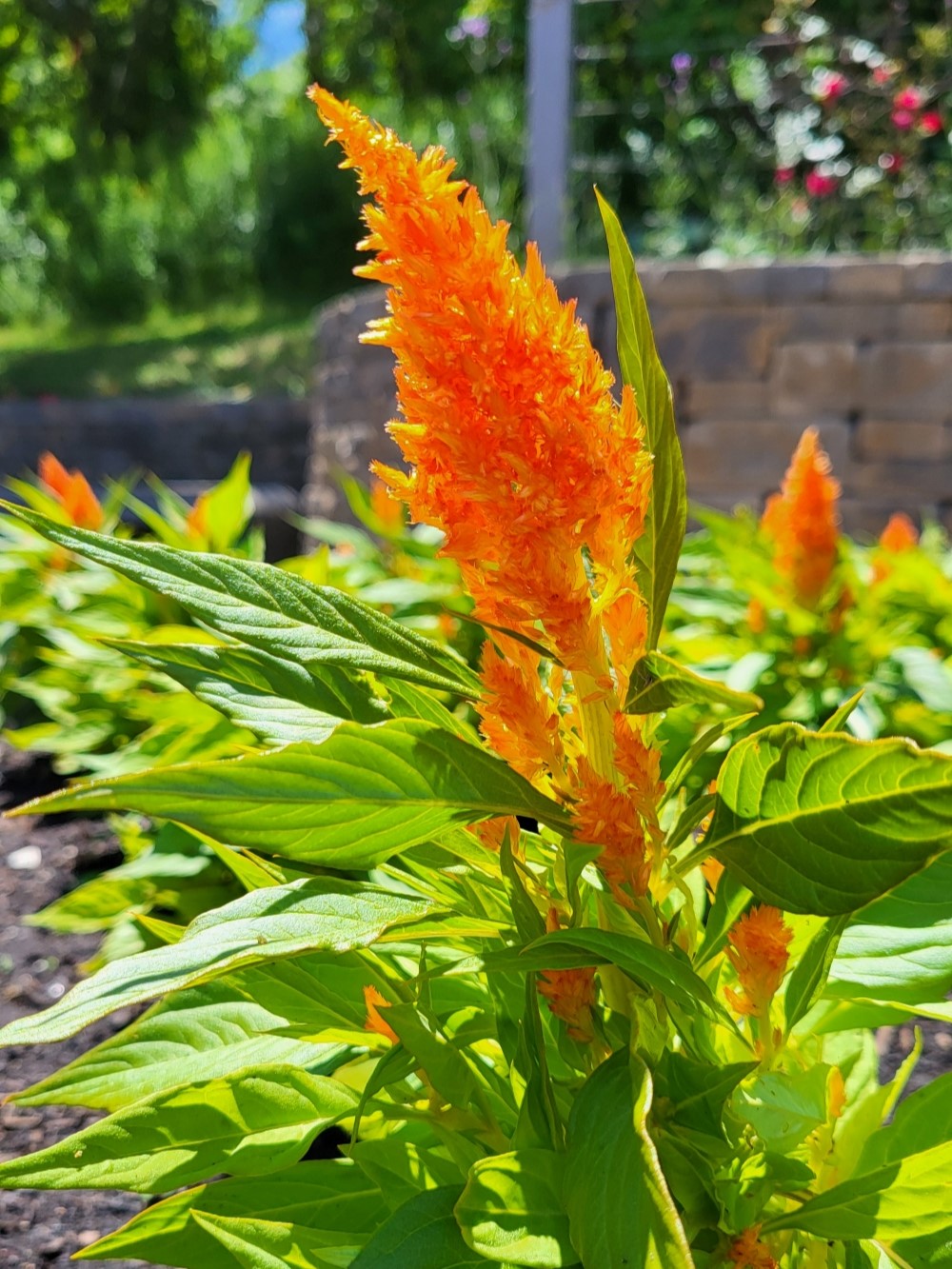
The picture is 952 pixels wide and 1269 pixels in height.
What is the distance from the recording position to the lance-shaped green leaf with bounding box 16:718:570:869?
770mm

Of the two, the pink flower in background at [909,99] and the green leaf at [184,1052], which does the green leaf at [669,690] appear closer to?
the green leaf at [184,1052]

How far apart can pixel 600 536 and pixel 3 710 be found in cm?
343

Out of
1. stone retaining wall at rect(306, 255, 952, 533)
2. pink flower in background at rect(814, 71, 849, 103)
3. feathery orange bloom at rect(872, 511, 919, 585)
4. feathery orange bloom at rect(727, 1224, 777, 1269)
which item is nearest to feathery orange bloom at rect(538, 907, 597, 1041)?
feathery orange bloom at rect(727, 1224, 777, 1269)

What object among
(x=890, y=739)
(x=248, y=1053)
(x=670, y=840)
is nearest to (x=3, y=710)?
(x=248, y=1053)

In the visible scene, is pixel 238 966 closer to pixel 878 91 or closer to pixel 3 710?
pixel 3 710

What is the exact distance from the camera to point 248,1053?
1177mm

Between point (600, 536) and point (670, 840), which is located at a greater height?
point (600, 536)

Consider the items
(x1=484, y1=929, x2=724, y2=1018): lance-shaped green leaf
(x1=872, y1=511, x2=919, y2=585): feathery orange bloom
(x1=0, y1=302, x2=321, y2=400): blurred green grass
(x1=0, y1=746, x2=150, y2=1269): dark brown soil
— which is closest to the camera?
(x1=484, y1=929, x2=724, y2=1018): lance-shaped green leaf

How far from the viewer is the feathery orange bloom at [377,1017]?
102 cm

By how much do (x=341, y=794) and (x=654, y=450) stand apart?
380mm

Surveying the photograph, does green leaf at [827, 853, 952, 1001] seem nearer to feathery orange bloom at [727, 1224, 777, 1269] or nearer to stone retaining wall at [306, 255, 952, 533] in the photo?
feathery orange bloom at [727, 1224, 777, 1269]

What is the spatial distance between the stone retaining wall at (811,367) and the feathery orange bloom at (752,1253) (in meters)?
4.87

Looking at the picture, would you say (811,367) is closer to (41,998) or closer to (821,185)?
(821,185)

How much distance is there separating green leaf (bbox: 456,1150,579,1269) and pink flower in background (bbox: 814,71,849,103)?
23.8 ft
